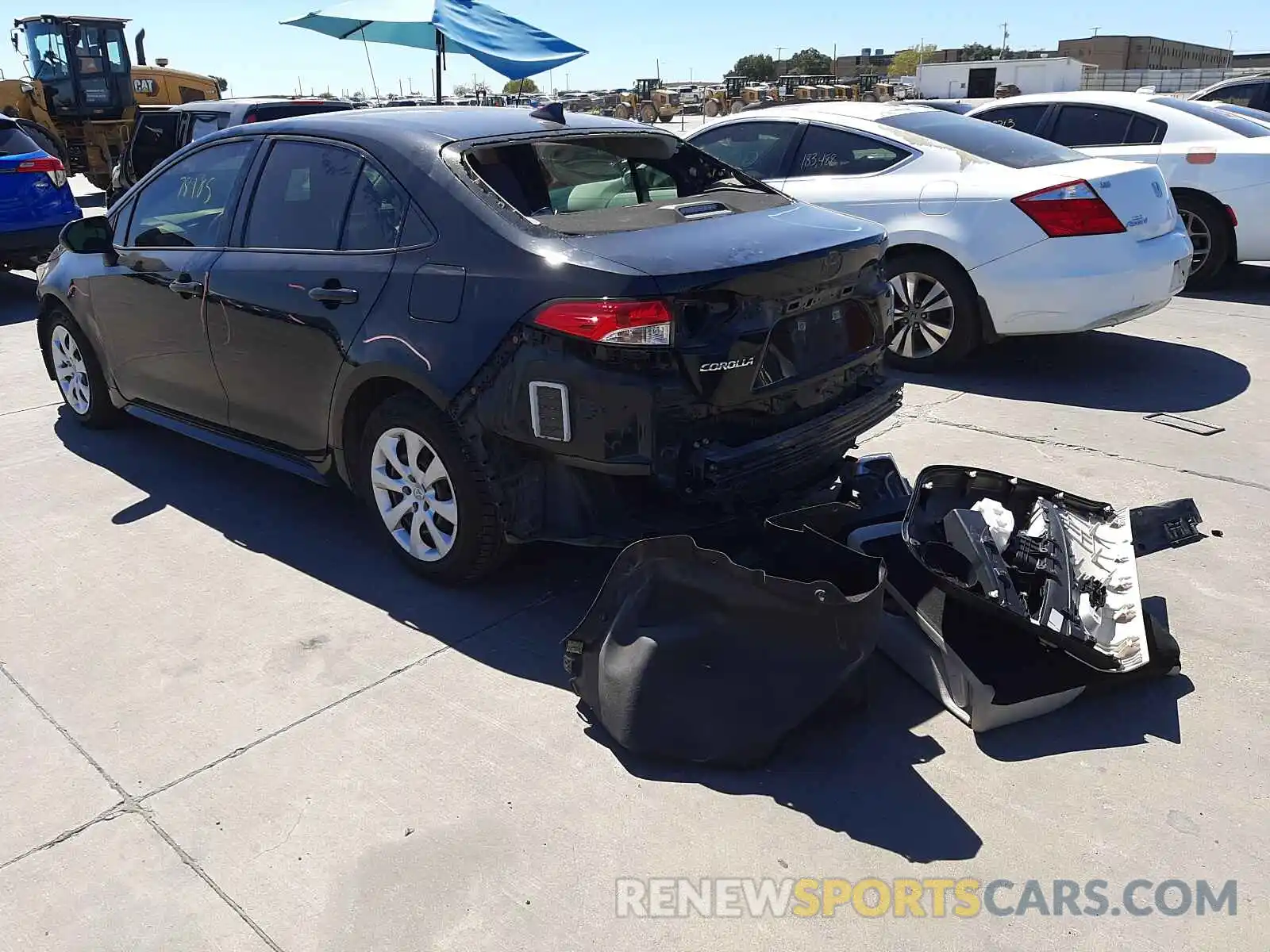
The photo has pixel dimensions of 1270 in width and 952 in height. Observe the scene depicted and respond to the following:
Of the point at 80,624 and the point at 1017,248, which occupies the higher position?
the point at 1017,248

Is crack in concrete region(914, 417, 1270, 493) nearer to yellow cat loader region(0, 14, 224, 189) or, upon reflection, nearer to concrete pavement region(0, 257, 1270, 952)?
concrete pavement region(0, 257, 1270, 952)

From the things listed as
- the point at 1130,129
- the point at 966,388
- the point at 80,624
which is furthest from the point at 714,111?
the point at 80,624

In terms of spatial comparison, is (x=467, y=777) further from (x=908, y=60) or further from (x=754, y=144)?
(x=908, y=60)

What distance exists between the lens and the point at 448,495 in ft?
12.1

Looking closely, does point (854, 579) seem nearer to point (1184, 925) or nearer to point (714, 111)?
point (1184, 925)

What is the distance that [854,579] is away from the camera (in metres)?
3.22

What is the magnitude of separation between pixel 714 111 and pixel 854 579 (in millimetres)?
46277

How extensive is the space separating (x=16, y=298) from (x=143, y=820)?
9336 millimetres

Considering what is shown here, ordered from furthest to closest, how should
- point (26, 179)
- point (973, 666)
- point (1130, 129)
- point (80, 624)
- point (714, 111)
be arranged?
point (714, 111), point (26, 179), point (1130, 129), point (80, 624), point (973, 666)

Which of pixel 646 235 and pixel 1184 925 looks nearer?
pixel 1184 925

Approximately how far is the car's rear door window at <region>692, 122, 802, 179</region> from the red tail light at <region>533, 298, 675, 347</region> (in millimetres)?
4342

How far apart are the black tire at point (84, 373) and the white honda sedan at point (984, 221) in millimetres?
4363

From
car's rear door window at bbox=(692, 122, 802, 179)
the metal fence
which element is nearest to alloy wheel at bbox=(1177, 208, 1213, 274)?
car's rear door window at bbox=(692, 122, 802, 179)

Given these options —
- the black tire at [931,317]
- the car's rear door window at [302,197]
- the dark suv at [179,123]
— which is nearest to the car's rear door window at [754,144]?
the black tire at [931,317]
